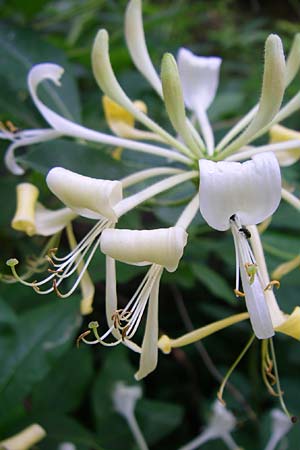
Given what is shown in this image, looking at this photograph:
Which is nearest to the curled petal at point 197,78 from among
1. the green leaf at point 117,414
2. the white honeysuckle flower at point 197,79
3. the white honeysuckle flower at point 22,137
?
the white honeysuckle flower at point 197,79

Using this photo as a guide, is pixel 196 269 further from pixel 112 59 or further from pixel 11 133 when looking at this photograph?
pixel 112 59

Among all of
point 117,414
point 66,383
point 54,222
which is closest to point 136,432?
point 117,414

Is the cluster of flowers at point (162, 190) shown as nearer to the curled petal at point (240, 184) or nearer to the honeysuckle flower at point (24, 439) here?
the curled petal at point (240, 184)

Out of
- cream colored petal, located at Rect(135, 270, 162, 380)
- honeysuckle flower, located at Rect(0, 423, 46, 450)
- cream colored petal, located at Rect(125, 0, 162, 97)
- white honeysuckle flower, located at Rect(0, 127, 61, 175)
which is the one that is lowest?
honeysuckle flower, located at Rect(0, 423, 46, 450)

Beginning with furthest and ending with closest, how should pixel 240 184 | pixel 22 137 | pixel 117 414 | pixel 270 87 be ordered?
1. pixel 117 414
2. pixel 22 137
3. pixel 270 87
4. pixel 240 184

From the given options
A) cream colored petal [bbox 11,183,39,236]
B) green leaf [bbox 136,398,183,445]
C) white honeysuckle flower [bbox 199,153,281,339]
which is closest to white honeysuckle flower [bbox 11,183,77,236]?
cream colored petal [bbox 11,183,39,236]

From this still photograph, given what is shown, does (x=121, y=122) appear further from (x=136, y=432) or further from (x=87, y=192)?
(x=136, y=432)

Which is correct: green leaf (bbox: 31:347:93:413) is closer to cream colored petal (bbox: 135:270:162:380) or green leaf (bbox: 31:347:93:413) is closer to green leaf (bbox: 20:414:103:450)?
green leaf (bbox: 20:414:103:450)
